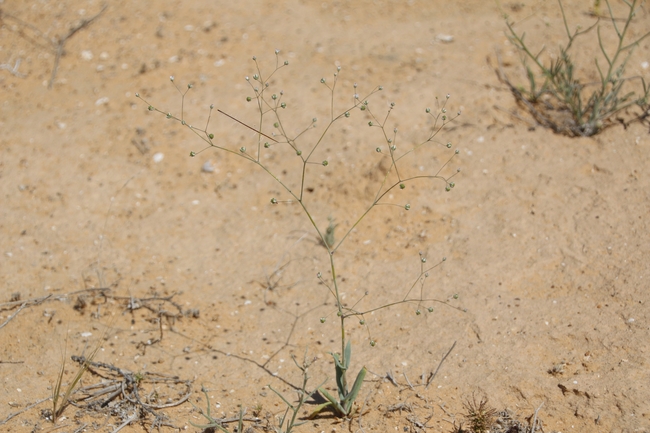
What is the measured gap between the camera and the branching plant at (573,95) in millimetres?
4477

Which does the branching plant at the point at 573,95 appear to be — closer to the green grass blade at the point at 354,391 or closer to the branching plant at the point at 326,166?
the branching plant at the point at 326,166

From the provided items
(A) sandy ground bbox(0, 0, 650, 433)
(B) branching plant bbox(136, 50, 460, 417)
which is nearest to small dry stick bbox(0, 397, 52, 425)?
(A) sandy ground bbox(0, 0, 650, 433)

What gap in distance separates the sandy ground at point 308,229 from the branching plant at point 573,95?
0.41 feet

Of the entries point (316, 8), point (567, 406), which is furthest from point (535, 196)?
point (316, 8)

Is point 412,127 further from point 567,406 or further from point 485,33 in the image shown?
point 567,406

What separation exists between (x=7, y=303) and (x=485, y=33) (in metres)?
4.16

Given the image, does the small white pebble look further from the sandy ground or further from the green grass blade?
the green grass blade

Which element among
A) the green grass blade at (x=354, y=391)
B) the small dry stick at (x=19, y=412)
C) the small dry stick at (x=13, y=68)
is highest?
the small dry stick at (x=13, y=68)

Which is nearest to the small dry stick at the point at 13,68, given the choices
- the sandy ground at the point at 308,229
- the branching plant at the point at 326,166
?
the sandy ground at the point at 308,229

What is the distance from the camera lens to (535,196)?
422 centimetres

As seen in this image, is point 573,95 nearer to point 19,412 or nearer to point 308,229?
point 308,229

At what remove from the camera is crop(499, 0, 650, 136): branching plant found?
448 cm

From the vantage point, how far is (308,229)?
4297mm

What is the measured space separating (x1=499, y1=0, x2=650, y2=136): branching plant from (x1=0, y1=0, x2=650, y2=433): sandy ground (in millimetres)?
126
